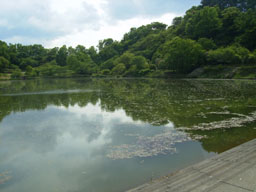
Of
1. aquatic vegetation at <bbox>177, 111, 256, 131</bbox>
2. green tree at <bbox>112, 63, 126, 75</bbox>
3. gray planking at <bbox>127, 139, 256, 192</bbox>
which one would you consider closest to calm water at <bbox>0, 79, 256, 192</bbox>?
aquatic vegetation at <bbox>177, 111, 256, 131</bbox>

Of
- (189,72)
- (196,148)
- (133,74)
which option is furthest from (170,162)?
(133,74)

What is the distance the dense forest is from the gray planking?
4183 cm

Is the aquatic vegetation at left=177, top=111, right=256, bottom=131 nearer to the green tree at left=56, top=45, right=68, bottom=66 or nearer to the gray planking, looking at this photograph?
the gray planking

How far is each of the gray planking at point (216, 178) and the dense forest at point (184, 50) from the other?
41.8 m

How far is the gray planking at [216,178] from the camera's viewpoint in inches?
145

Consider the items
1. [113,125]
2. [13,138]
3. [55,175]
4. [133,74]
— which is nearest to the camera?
[55,175]

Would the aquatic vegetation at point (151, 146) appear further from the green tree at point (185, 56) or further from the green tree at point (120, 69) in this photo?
the green tree at point (120, 69)

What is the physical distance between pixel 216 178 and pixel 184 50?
4893 cm

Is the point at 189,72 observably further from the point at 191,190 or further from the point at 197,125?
A: the point at 191,190

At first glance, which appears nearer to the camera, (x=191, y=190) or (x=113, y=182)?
(x=191, y=190)

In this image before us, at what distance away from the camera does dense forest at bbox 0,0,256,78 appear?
Answer: 156 ft

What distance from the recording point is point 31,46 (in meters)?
123

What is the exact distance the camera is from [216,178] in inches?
159

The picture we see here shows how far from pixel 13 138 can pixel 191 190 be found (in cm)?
745
